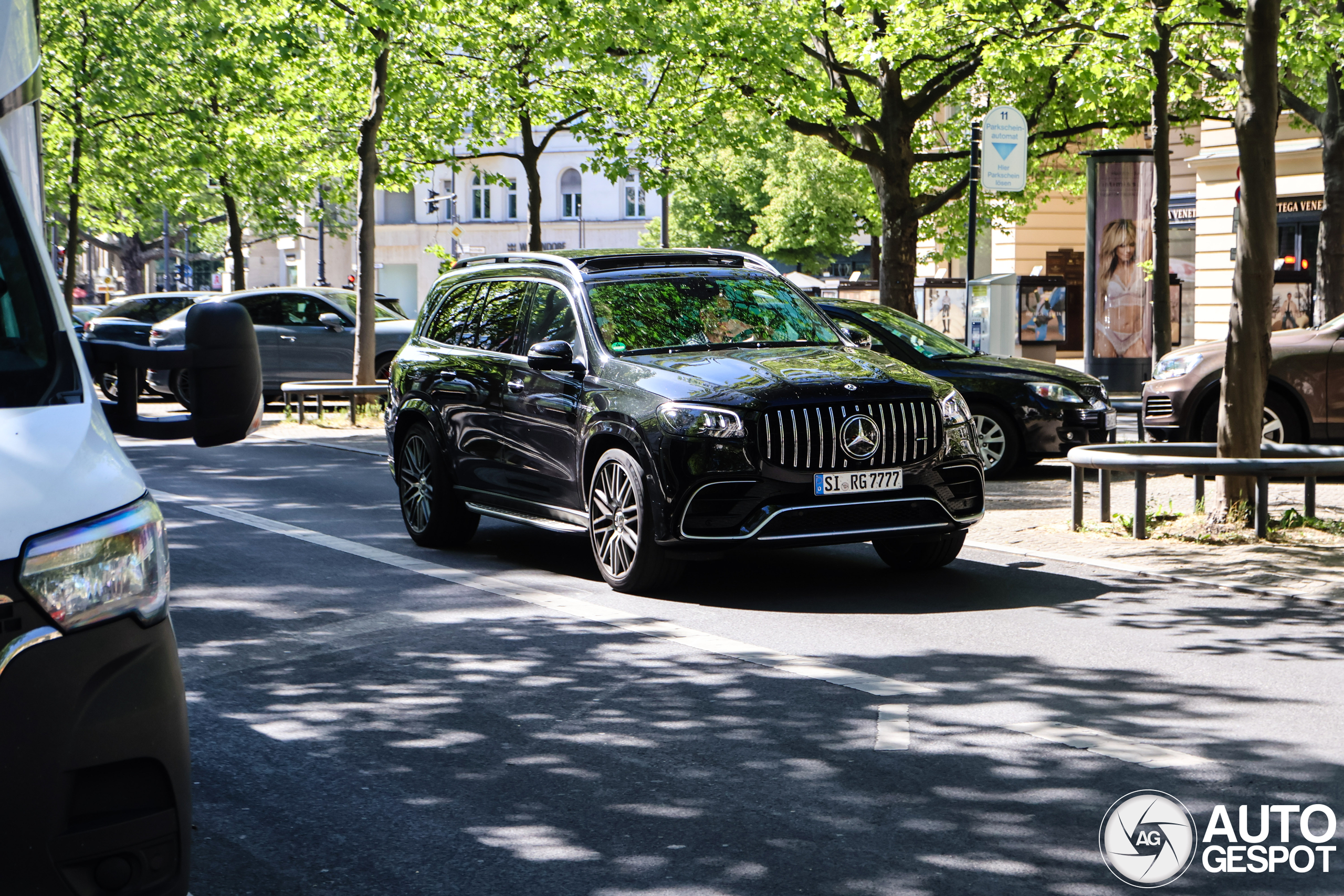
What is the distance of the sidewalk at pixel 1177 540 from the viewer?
28.7 ft

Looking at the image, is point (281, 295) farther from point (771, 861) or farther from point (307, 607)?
point (771, 861)

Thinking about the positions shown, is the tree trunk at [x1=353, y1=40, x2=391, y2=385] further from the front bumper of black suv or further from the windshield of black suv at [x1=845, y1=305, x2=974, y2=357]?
the front bumper of black suv

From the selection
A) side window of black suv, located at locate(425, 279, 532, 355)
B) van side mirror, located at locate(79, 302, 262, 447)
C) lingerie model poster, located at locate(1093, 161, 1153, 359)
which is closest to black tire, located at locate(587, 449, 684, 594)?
side window of black suv, located at locate(425, 279, 532, 355)

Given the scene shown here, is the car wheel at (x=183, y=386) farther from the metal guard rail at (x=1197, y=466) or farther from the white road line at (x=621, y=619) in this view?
the metal guard rail at (x=1197, y=466)

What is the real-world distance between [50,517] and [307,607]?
536 cm

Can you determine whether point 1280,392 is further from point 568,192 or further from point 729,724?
point 568,192

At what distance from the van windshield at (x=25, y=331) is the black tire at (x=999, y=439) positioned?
435 inches

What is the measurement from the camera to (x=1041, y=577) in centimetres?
890

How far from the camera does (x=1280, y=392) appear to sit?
1333cm

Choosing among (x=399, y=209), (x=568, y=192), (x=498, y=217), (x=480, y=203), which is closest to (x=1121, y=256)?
(x=568, y=192)

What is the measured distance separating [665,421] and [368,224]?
1423cm

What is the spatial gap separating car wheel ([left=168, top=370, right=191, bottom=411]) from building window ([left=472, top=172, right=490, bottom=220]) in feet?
250

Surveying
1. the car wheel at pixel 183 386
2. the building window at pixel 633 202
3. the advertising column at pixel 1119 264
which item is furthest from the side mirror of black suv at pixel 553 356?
the building window at pixel 633 202

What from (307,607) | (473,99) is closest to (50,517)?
(307,607)
